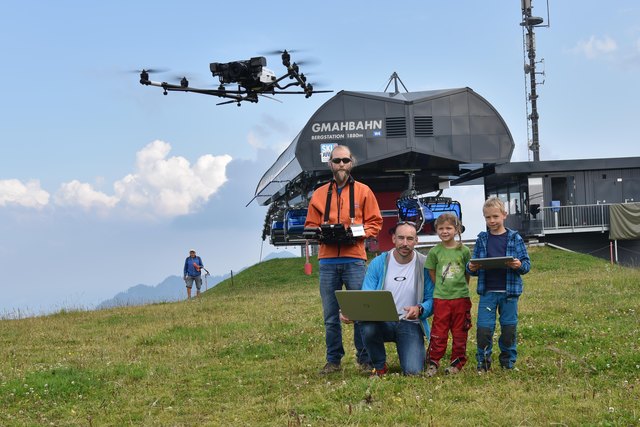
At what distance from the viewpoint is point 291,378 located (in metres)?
9.63

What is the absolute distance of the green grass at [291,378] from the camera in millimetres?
7219

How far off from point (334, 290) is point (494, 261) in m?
2.00

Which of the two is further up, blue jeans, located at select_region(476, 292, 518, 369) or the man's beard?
the man's beard

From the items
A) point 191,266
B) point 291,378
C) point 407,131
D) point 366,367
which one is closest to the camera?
point 366,367

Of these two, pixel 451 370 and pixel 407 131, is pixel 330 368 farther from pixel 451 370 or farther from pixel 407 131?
pixel 407 131

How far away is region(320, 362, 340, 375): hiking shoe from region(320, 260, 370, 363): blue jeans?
49mm

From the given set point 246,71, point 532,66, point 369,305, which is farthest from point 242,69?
point 532,66

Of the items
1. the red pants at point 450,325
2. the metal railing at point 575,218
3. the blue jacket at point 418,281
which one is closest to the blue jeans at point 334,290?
the blue jacket at point 418,281

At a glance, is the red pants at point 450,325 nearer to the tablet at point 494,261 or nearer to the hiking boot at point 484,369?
the hiking boot at point 484,369

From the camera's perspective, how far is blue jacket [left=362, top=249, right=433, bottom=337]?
9359 mm

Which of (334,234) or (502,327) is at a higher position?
(334,234)

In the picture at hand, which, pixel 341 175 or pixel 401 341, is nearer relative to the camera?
pixel 401 341

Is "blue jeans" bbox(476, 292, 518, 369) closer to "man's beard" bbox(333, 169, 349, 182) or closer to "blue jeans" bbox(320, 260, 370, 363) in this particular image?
"blue jeans" bbox(320, 260, 370, 363)

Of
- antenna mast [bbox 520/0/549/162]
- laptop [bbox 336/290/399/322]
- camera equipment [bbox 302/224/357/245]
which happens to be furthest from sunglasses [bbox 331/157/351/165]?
antenna mast [bbox 520/0/549/162]
